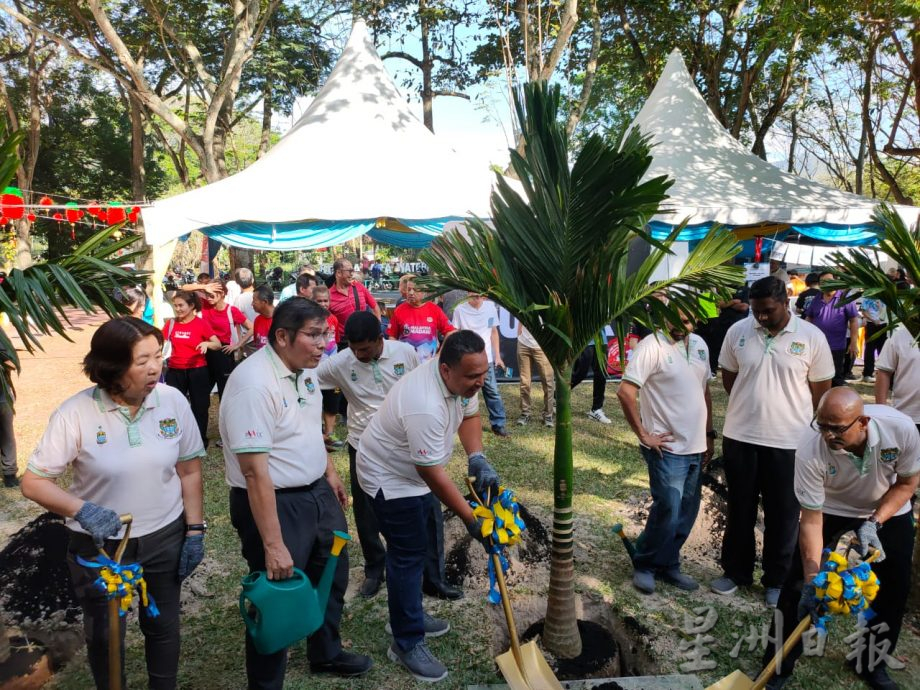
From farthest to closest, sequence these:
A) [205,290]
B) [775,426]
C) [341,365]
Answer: [205,290]
[341,365]
[775,426]

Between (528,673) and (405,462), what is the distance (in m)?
1.12

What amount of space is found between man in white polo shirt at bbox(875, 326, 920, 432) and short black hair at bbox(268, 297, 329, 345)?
3775 mm

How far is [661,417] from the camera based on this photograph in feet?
12.7

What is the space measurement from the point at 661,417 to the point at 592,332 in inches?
38.1

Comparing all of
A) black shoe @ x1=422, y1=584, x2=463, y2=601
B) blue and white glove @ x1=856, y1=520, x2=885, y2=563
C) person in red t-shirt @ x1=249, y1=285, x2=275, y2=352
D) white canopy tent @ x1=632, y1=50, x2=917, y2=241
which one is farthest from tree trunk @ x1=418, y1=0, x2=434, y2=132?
blue and white glove @ x1=856, y1=520, x2=885, y2=563

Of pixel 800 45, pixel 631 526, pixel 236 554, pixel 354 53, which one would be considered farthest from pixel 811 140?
pixel 236 554

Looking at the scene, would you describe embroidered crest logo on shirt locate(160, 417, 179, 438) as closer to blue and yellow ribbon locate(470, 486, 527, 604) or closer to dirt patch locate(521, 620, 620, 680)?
blue and yellow ribbon locate(470, 486, 527, 604)

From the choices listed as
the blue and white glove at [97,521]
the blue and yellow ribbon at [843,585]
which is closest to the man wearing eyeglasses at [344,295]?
the blue and white glove at [97,521]

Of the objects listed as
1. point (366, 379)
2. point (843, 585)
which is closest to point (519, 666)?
point (843, 585)

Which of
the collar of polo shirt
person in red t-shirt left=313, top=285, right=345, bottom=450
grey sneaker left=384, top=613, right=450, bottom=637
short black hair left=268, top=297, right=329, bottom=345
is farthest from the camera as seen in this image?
person in red t-shirt left=313, top=285, right=345, bottom=450

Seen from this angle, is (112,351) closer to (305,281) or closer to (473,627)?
(473,627)

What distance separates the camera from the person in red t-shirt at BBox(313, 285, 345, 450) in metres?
4.51

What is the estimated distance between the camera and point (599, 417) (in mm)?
8086

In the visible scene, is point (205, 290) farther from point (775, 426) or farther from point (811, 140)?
point (811, 140)
